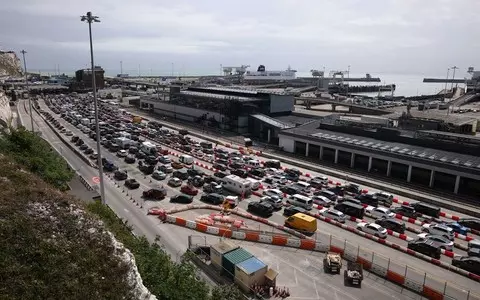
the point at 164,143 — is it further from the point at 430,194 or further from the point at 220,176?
the point at 430,194

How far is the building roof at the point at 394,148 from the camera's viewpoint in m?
45.0

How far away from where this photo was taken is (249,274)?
2256 cm

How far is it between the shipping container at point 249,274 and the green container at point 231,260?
0.39 m

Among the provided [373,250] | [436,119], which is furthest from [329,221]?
[436,119]

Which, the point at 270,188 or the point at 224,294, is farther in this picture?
the point at 270,188

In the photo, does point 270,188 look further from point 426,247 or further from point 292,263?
point 426,247

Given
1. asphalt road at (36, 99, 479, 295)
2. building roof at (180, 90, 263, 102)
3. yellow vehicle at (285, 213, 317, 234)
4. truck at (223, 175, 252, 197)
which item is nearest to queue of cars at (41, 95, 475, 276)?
yellow vehicle at (285, 213, 317, 234)

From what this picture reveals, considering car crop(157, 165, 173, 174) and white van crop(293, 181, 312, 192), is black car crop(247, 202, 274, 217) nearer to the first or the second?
white van crop(293, 181, 312, 192)

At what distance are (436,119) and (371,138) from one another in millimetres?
16268

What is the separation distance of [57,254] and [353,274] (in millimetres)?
19204

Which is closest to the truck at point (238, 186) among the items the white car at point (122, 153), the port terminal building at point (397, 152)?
the port terminal building at point (397, 152)

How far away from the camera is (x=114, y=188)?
42.3 metres

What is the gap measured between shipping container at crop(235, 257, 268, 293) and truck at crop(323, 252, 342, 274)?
536cm

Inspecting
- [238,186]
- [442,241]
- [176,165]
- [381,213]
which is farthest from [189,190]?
[442,241]
